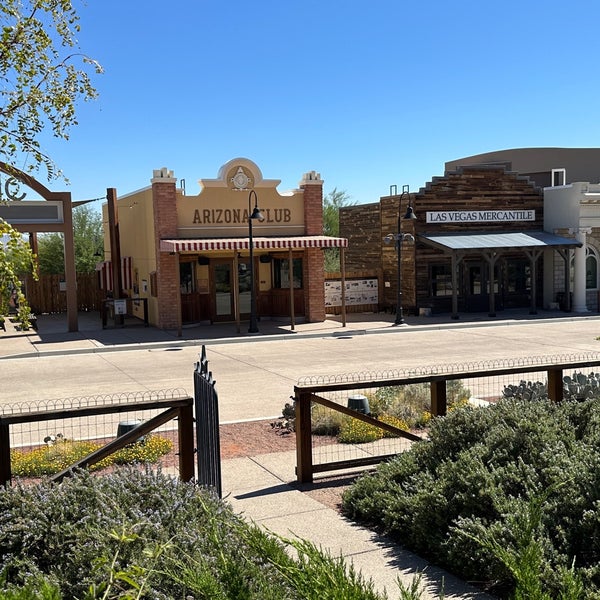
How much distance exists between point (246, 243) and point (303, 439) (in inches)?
675

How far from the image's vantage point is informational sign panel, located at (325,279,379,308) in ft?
97.6

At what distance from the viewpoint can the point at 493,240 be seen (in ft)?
96.6

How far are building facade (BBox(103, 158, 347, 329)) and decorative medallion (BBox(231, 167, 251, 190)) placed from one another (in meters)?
0.03

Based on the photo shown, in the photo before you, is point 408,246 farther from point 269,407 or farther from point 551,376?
point 551,376

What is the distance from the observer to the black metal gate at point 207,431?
6.49m

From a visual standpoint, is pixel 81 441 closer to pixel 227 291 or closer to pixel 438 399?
pixel 438 399

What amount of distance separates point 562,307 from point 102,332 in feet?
59.2

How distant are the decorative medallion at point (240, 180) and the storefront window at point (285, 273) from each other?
3.17 m

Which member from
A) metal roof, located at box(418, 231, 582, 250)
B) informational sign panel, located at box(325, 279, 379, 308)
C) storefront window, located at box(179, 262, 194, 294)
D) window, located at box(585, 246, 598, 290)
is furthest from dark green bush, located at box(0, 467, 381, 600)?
window, located at box(585, 246, 598, 290)

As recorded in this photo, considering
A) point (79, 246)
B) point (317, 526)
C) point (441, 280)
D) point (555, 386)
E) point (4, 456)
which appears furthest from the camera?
point (79, 246)

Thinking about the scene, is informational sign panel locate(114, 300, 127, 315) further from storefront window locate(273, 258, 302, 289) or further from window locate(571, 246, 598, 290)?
window locate(571, 246, 598, 290)

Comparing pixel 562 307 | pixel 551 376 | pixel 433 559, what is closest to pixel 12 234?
pixel 433 559

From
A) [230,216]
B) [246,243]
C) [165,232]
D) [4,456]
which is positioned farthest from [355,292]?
[4,456]

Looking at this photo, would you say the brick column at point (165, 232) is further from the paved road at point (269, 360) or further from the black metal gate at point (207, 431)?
A: the black metal gate at point (207, 431)
